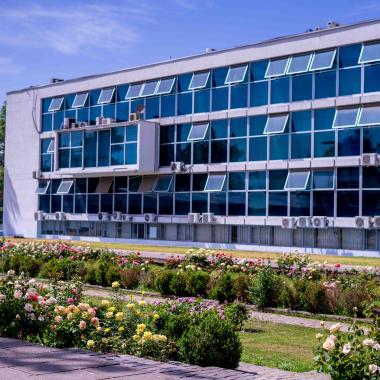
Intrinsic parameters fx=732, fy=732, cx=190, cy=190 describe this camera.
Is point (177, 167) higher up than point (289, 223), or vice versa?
point (177, 167)

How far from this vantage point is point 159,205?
48.0m

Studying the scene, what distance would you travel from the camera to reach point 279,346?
476 inches

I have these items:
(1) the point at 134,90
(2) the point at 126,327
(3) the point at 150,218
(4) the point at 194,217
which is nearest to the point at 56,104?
(1) the point at 134,90

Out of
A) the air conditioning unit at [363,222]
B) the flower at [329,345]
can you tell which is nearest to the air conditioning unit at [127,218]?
the air conditioning unit at [363,222]

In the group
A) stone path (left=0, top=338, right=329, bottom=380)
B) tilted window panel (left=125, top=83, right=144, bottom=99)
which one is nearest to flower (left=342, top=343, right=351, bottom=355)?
stone path (left=0, top=338, right=329, bottom=380)

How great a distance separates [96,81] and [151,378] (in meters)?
46.3

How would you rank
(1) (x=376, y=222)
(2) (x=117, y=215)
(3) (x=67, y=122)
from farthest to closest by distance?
(3) (x=67, y=122), (2) (x=117, y=215), (1) (x=376, y=222)

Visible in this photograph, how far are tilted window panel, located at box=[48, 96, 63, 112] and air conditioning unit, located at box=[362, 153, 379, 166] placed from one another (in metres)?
26.8

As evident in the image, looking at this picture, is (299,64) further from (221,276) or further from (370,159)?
(221,276)

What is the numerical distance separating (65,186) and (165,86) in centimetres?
1218

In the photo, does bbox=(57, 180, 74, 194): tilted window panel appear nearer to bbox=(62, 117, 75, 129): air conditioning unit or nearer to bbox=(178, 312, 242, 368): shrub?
bbox=(62, 117, 75, 129): air conditioning unit

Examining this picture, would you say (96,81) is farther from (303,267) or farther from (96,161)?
(303,267)

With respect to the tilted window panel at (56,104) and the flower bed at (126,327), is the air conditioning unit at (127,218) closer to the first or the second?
the tilted window panel at (56,104)

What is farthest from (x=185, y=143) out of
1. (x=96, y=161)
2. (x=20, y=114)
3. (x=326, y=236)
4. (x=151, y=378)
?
(x=151, y=378)
